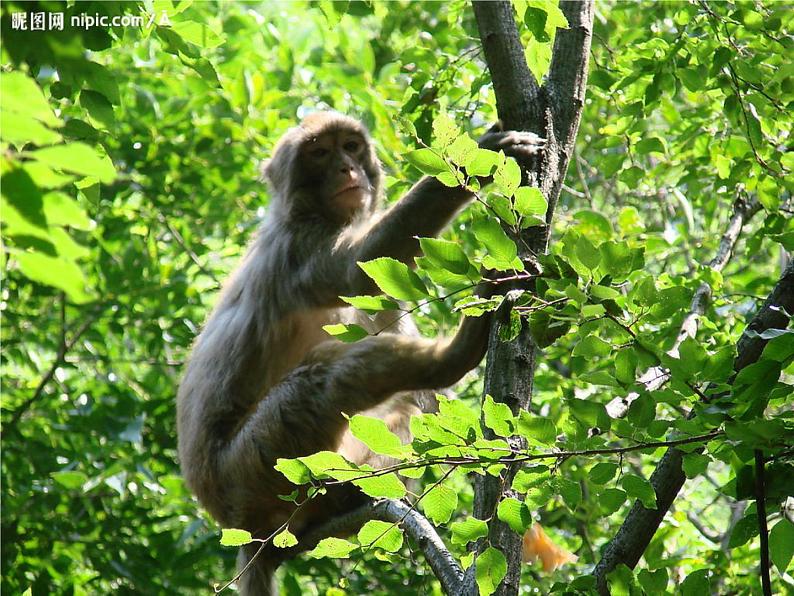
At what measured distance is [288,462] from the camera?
2.31 meters

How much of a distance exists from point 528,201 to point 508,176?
8 centimetres

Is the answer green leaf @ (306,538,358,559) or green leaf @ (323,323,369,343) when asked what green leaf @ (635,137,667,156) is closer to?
green leaf @ (323,323,369,343)

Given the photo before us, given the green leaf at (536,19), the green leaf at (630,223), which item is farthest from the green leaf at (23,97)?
the green leaf at (630,223)

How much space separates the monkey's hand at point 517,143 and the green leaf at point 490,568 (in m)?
1.43

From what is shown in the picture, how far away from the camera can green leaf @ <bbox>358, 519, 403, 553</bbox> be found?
7.77ft

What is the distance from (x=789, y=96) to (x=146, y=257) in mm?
5127

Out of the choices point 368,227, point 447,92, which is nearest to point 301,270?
point 368,227

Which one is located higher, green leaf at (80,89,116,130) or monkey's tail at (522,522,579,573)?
green leaf at (80,89,116,130)

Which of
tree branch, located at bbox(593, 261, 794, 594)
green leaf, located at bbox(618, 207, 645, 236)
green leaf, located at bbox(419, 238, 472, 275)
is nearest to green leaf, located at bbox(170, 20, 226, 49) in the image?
green leaf, located at bbox(419, 238, 472, 275)

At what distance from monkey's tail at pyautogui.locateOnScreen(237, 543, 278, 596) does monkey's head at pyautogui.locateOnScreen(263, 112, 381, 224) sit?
1932 mm

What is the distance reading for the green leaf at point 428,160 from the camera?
2.19m

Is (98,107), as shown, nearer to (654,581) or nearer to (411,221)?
(411,221)

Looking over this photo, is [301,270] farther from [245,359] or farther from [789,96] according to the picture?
[789,96]

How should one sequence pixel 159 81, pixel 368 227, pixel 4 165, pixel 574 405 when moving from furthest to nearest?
1. pixel 159 81
2. pixel 368 227
3. pixel 574 405
4. pixel 4 165
